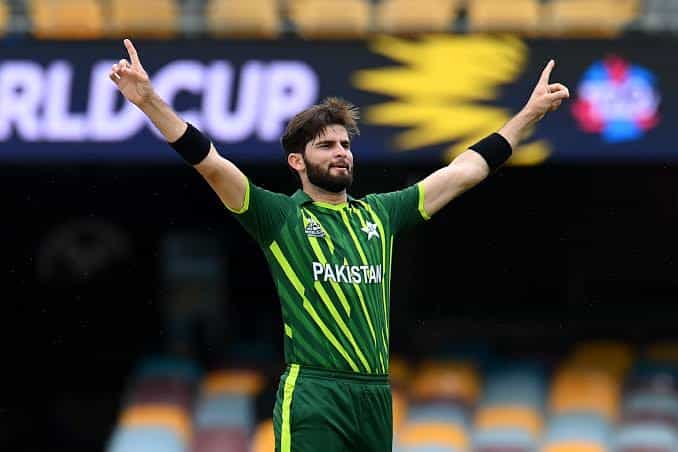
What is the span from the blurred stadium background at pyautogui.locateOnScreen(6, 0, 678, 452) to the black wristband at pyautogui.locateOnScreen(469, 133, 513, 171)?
3.83 m

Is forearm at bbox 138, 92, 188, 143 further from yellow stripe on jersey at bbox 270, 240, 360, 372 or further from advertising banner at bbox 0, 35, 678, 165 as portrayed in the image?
advertising banner at bbox 0, 35, 678, 165

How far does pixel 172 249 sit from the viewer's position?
12375 mm

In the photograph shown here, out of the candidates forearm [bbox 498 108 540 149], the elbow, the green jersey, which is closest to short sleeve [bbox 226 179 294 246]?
the green jersey

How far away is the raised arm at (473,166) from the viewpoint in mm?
6031

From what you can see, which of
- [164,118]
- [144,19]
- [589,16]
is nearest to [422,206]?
[164,118]

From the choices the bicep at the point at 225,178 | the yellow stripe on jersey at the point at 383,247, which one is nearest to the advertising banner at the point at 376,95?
the yellow stripe on jersey at the point at 383,247

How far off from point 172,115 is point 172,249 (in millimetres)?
6872

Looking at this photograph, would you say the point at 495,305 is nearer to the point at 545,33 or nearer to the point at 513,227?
the point at 513,227

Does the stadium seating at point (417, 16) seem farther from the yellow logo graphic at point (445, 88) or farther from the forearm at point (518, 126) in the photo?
the forearm at point (518, 126)

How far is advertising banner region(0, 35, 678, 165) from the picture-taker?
10.0 metres

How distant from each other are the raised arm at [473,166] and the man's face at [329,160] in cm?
41

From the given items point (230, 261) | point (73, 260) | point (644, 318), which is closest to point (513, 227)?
point (644, 318)

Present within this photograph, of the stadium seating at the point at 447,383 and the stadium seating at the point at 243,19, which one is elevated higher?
the stadium seating at the point at 243,19

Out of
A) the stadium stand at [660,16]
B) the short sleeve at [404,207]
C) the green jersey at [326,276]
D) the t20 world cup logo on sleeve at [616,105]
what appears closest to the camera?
the green jersey at [326,276]
